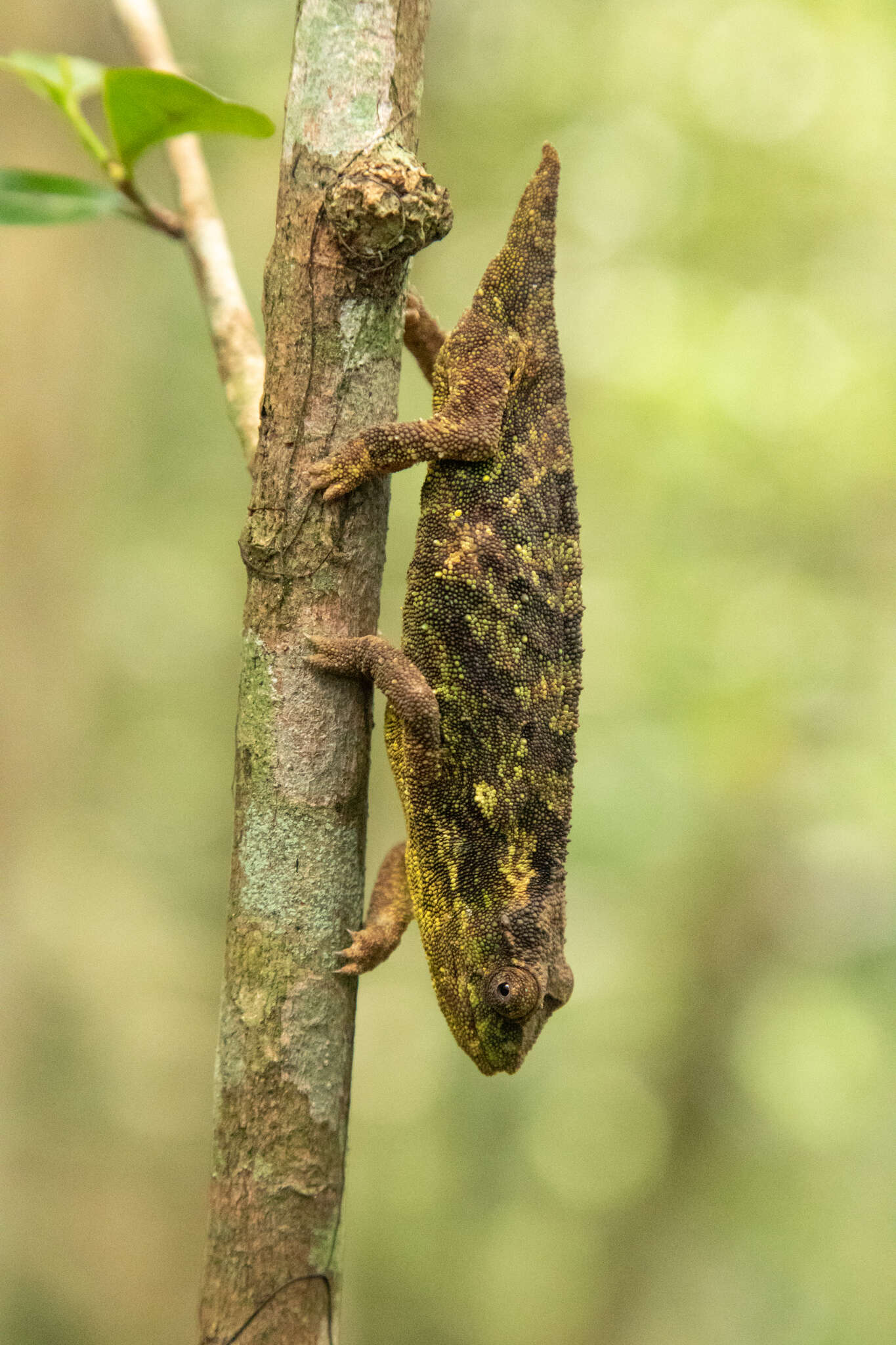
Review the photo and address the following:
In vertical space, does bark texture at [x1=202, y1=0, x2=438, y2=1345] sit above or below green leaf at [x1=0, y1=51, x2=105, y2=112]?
below

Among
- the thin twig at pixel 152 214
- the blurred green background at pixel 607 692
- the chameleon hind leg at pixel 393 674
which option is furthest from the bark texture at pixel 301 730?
the blurred green background at pixel 607 692

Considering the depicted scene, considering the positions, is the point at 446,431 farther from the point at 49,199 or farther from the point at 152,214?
the point at 49,199

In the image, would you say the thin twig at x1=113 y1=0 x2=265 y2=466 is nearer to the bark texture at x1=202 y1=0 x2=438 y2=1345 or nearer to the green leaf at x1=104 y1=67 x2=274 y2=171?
the green leaf at x1=104 y1=67 x2=274 y2=171

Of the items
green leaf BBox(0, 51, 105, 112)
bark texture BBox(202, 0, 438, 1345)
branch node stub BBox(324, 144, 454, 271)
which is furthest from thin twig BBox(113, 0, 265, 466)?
branch node stub BBox(324, 144, 454, 271)

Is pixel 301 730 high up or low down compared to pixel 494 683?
down

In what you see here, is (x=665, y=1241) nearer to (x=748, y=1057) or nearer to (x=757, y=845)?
(x=748, y=1057)

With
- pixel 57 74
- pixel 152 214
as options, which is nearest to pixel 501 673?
pixel 152 214
